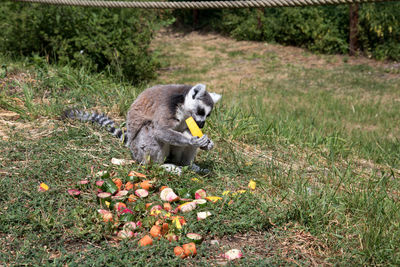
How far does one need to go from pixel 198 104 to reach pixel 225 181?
2.36 feet

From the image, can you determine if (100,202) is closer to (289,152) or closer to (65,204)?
(65,204)

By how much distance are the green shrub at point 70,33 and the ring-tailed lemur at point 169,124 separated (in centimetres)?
303

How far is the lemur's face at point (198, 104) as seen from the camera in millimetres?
3451

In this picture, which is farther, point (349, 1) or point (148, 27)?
point (148, 27)

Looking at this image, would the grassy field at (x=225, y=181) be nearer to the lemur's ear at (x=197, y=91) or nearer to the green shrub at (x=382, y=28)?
the lemur's ear at (x=197, y=91)

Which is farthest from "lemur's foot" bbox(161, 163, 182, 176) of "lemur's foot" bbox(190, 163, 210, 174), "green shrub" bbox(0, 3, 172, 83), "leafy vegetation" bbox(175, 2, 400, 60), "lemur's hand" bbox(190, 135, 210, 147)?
"leafy vegetation" bbox(175, 2, 400, 60)

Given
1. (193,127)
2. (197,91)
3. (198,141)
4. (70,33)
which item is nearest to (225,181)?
(198,141)

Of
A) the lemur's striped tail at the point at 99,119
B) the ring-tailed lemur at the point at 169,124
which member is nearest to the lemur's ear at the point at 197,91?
the ring-tailed lemur at the point at 169,124

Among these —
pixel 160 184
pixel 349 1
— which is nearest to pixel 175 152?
pixel 160 184

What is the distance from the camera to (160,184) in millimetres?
3461

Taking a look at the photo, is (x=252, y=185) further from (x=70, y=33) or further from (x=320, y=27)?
(x=320, y=27)

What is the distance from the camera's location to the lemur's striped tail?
14.0ft

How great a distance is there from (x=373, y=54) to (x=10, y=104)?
9162mm

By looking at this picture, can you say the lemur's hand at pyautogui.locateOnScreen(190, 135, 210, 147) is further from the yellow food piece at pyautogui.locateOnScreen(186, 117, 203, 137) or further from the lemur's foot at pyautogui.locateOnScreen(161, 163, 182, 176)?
the lemur's foot at pyautogui.locateOnScreen(161, 163, 182, 176)
